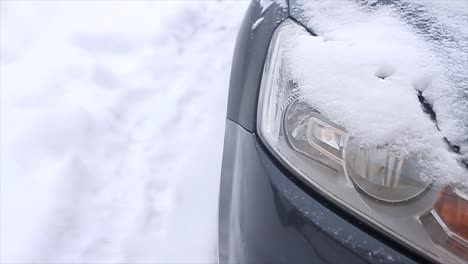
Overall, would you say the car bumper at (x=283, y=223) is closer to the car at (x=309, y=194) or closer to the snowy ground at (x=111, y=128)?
the car at (x=309, y=194)

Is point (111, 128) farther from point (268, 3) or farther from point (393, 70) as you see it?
point (393, 70)

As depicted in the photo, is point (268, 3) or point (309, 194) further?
point (268, 3)

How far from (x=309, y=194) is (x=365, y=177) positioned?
122 millimetres

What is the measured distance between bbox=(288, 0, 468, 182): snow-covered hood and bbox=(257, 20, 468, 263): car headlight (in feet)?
0.11

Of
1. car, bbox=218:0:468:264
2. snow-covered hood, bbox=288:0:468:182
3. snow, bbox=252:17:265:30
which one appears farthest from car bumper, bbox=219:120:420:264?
snow, bbox=252:17:265:30

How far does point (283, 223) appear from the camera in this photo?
1.18 metres

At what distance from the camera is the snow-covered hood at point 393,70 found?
3.69 ft

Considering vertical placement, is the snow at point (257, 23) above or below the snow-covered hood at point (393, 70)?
above

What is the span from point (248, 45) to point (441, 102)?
1.84 ft

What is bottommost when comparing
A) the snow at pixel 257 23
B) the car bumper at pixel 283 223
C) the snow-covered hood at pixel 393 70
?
the car bumper at pixel 283 223

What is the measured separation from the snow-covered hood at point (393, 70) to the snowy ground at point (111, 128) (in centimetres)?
92

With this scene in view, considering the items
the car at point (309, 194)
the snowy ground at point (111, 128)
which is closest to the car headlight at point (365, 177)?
the car at point (309, 194)

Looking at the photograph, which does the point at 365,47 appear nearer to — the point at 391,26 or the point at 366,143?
the point at 391,26

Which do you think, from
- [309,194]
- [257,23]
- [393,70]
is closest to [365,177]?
[309,194]
